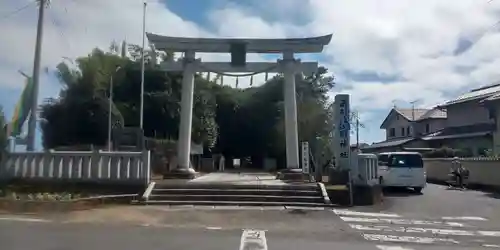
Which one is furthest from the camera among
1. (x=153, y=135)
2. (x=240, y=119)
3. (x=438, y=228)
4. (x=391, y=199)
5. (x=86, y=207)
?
(x=240, y=119)

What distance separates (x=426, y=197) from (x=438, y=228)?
793cm

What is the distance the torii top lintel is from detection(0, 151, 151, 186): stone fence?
582cm

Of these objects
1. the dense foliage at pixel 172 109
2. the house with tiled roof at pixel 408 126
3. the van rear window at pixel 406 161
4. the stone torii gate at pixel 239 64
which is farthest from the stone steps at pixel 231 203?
the house with tiled roof at pixel 408 126

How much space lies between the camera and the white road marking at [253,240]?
973cm

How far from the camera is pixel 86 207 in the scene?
15.6m

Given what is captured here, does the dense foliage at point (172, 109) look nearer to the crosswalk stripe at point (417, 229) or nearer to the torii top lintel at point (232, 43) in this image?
the torii top lintel at point (232, 43)

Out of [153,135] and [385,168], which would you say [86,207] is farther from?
[153,135]

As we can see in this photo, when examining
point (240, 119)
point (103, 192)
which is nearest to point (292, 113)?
point (103, 192)

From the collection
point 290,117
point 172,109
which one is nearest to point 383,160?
point 290,117

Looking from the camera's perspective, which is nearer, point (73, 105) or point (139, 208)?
point (139, 208)

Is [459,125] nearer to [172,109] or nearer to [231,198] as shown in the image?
[172,109]

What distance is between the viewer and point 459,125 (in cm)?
4172

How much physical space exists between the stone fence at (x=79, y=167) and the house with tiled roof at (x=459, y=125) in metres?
21.2

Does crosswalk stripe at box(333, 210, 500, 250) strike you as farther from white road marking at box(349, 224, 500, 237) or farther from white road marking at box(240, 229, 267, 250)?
white road marking at box(240, 229, 267, 250)
